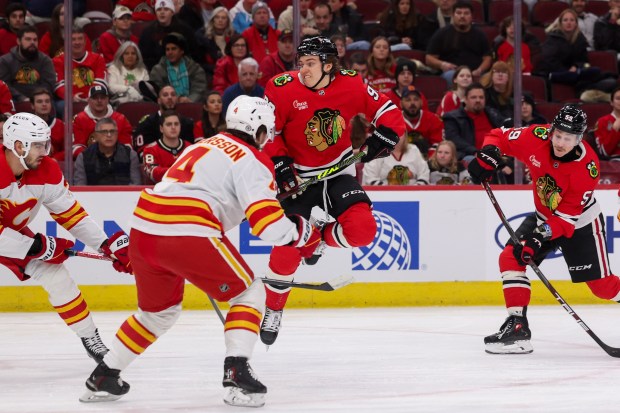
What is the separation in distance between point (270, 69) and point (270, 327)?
3.05 meters

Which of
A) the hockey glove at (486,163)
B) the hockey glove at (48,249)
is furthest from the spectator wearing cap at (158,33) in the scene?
the hockey glove at (48,249)

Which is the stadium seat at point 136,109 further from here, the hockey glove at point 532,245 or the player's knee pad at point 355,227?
the hockey glove at point 532,245

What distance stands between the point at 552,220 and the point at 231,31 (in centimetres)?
397

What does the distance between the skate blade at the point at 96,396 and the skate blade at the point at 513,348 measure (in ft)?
6.47

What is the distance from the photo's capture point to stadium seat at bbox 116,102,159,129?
757 centimetres

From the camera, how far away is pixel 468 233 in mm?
7086

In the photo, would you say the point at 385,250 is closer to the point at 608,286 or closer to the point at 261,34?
the point at 608,286

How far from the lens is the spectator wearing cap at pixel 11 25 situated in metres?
7.82

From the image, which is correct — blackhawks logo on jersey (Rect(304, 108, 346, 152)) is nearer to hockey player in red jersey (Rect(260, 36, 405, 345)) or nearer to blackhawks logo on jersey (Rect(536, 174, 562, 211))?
hockey player in red jersey (Rect(260, 36, 405, 345))

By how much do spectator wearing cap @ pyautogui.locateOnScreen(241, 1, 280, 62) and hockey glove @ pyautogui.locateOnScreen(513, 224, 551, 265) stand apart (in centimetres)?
Answer: 370

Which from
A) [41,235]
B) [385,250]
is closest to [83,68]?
[385,250]

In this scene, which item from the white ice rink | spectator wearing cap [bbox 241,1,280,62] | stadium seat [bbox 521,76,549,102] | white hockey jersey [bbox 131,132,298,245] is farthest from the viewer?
stadium seat [bbox 521,76,549,102]

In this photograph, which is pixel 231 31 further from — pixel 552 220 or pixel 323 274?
pixel 552 220

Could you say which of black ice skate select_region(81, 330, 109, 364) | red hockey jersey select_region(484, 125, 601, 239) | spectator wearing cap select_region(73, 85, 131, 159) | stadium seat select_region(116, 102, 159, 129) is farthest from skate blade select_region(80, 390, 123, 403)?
stadium seat select_region(116, 102, 159, 129)
